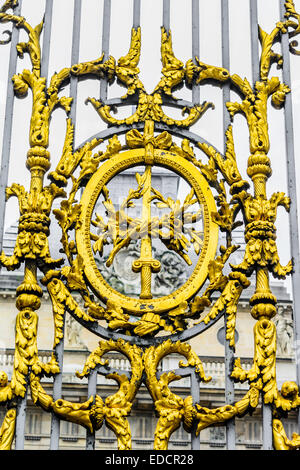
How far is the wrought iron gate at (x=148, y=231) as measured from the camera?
700 centimetres

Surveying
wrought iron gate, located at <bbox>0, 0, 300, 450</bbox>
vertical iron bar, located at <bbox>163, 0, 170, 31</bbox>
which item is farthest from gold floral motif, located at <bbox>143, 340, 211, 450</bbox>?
vertical iron bar, located at <bbox>163, 0, 170, 31</bbox>

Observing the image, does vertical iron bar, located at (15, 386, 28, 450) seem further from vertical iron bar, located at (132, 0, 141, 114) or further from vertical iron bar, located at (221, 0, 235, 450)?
vertical iron bar, located at (132, 0, 141, 114)

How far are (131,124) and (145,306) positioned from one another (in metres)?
1.43

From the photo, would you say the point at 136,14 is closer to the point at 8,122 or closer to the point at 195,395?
the point at 8,122

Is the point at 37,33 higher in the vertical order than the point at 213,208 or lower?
higher

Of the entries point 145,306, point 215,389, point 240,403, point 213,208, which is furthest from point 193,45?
point 215,389

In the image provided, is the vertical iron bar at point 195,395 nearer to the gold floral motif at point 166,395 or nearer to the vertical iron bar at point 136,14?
Result: the gold floral motif at point 166,395

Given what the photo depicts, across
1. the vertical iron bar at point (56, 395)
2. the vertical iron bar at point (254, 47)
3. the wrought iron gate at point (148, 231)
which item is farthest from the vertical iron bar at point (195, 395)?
the vertical iron bar at point (254, 47)

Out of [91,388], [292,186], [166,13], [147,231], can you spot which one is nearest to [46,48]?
[166,13]

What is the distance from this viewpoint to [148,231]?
7434 millimetres

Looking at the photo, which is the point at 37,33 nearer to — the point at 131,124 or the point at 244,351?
the point at 131,124

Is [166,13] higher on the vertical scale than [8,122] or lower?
higher

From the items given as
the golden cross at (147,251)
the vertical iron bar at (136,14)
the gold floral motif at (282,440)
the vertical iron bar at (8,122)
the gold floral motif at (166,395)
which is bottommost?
the gold floral motif at (282,440)
